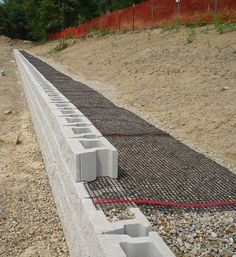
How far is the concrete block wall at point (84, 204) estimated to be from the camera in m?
3.00

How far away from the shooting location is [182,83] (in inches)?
Result: 430

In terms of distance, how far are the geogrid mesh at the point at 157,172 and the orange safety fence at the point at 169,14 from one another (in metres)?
10.8

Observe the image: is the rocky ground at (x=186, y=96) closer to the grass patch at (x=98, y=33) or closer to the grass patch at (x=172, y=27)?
the grass patch at (x=172, y=27)

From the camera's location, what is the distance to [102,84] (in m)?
14.7

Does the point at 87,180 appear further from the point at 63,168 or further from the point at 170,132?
the point at 170,132

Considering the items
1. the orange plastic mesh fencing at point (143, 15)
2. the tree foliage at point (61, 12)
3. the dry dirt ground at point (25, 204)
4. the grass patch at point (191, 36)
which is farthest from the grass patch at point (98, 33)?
the dry dirt ground at point (25, 204)

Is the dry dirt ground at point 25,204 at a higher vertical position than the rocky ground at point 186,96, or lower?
lower

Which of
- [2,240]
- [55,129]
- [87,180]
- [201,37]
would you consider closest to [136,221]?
[87,180]

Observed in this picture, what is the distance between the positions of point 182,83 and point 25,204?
6663 mm

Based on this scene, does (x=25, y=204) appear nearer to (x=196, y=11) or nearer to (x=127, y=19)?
(x=196, y=11)

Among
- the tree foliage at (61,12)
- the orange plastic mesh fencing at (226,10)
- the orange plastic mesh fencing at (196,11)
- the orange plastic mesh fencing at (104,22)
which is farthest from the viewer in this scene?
the tree foliage at (61,12)

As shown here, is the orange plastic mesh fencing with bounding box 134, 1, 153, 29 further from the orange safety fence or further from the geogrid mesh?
the geogrid mesh

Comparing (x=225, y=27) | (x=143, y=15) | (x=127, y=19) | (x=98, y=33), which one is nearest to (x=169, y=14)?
(x=143, y=15)

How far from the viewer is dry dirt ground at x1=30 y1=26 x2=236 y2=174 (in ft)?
24.6
